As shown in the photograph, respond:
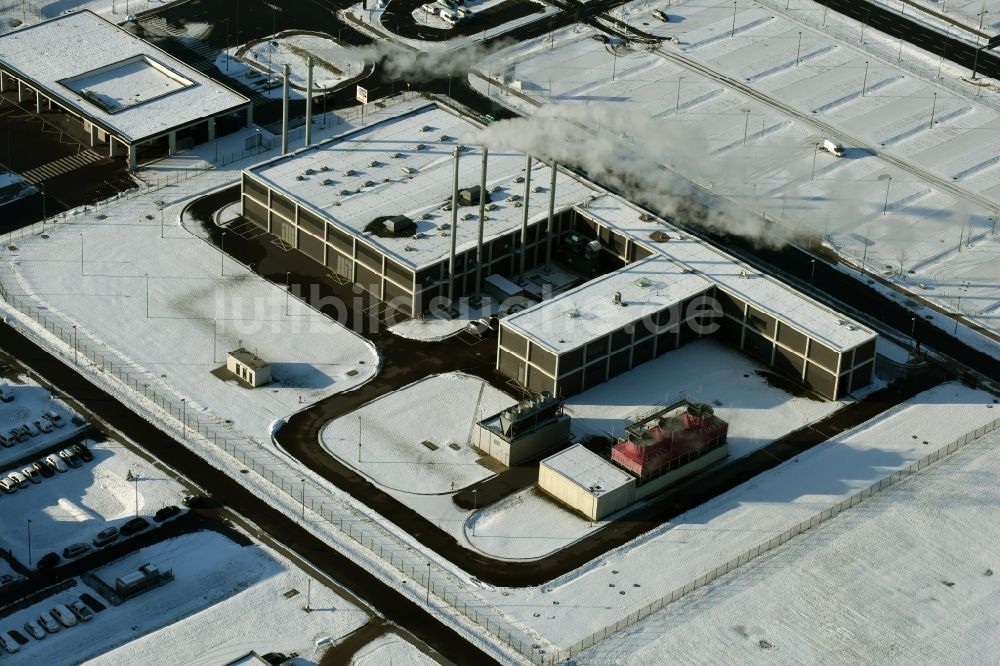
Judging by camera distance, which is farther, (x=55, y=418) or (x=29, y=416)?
(x=29, y=416)

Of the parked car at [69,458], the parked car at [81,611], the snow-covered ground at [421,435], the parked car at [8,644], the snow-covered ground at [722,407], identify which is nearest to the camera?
the parked car at [8,644]

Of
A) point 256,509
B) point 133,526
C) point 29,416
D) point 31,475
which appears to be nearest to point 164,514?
point 133,526

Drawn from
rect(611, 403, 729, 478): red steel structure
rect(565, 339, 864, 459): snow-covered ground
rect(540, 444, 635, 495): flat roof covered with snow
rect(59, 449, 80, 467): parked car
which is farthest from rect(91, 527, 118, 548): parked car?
rect(611, 403, 729, 478): red steel structure

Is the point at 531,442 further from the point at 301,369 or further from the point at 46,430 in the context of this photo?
the point at 46,430

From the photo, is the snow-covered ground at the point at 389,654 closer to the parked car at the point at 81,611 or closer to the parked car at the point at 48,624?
the parked car at the point at 81,611

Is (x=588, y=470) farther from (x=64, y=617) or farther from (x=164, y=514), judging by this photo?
(x=64, y=617)

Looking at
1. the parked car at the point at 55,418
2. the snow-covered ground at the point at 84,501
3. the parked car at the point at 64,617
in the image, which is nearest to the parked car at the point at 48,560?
the snow-covered ground at the point at 84,501

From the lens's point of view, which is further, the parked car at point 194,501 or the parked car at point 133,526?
the parked car at point 194,501
